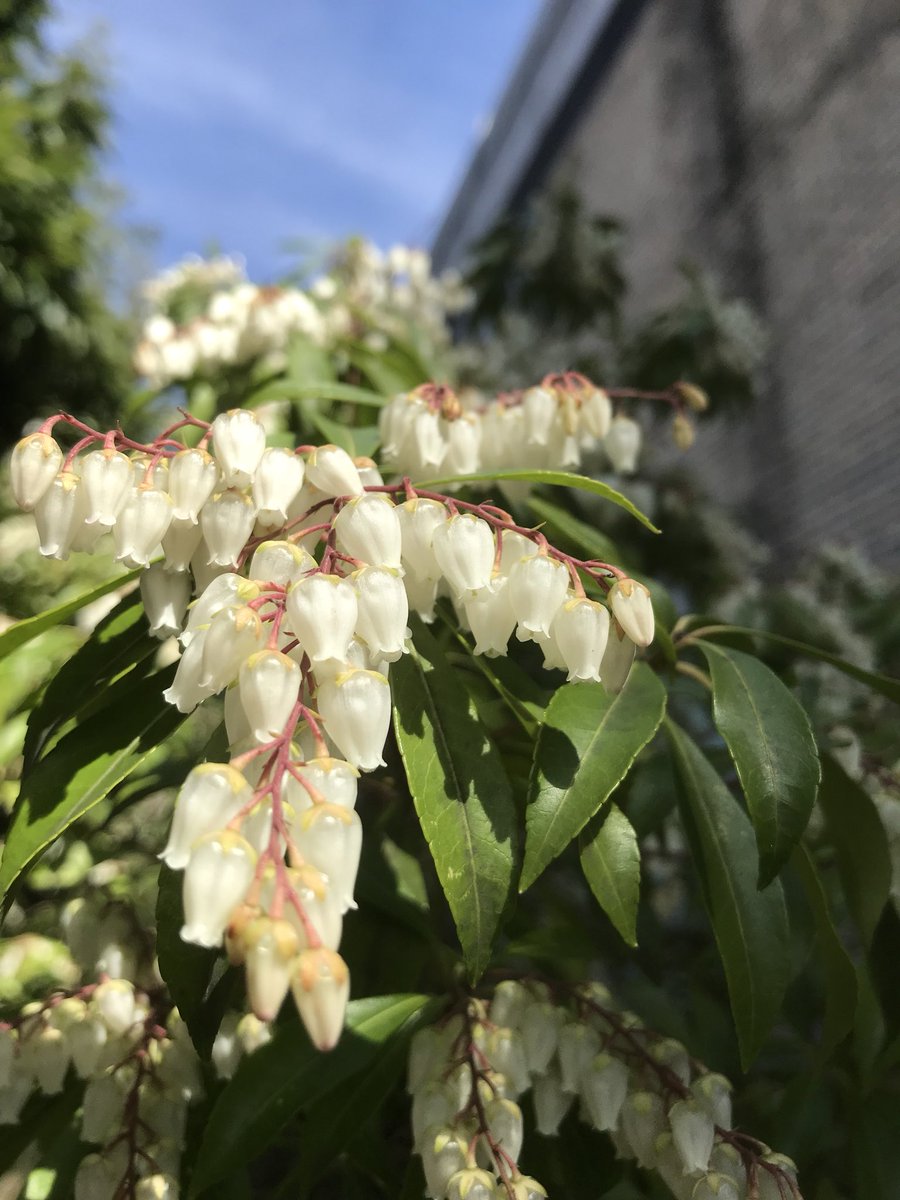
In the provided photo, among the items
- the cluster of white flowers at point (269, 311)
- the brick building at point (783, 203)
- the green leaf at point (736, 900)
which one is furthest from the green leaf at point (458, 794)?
the brick building at point (783, 203)

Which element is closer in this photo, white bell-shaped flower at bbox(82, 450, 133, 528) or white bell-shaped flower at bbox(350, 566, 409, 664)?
white bell-shaped flower at bbox(350, 566, 409, 664)

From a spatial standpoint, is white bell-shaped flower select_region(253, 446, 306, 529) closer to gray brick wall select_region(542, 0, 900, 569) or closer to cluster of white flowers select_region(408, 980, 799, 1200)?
cluster of white flowers select_region(408, 980, 799, 1200)

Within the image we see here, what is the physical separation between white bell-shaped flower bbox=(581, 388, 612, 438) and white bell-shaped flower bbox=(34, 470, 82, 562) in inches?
29.2

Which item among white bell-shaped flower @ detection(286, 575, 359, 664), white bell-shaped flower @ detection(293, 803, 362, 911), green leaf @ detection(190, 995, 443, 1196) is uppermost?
white bell-shaped flower @ detection(286, 575, 359, 664)

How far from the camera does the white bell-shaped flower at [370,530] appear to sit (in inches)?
30.5

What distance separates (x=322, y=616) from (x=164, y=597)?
11.4 inches

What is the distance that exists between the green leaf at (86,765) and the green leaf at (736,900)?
587mm

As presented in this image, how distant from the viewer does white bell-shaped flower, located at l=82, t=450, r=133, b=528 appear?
0.83m

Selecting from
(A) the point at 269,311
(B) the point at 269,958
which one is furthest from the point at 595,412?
(A) the point at 269,311

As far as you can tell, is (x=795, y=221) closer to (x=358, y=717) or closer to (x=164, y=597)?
(x=164, y=597)

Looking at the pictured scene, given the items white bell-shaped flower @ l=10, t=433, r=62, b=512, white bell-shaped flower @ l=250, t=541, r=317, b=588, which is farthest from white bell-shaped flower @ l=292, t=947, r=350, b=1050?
white bell-shaped flower @ l=10, t=433, r=62, b=512

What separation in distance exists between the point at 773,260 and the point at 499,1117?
144 inches


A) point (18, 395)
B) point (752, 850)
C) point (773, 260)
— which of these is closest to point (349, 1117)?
point (752, 850)

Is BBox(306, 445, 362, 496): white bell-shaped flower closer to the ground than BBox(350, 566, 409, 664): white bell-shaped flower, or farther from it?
farther from it
